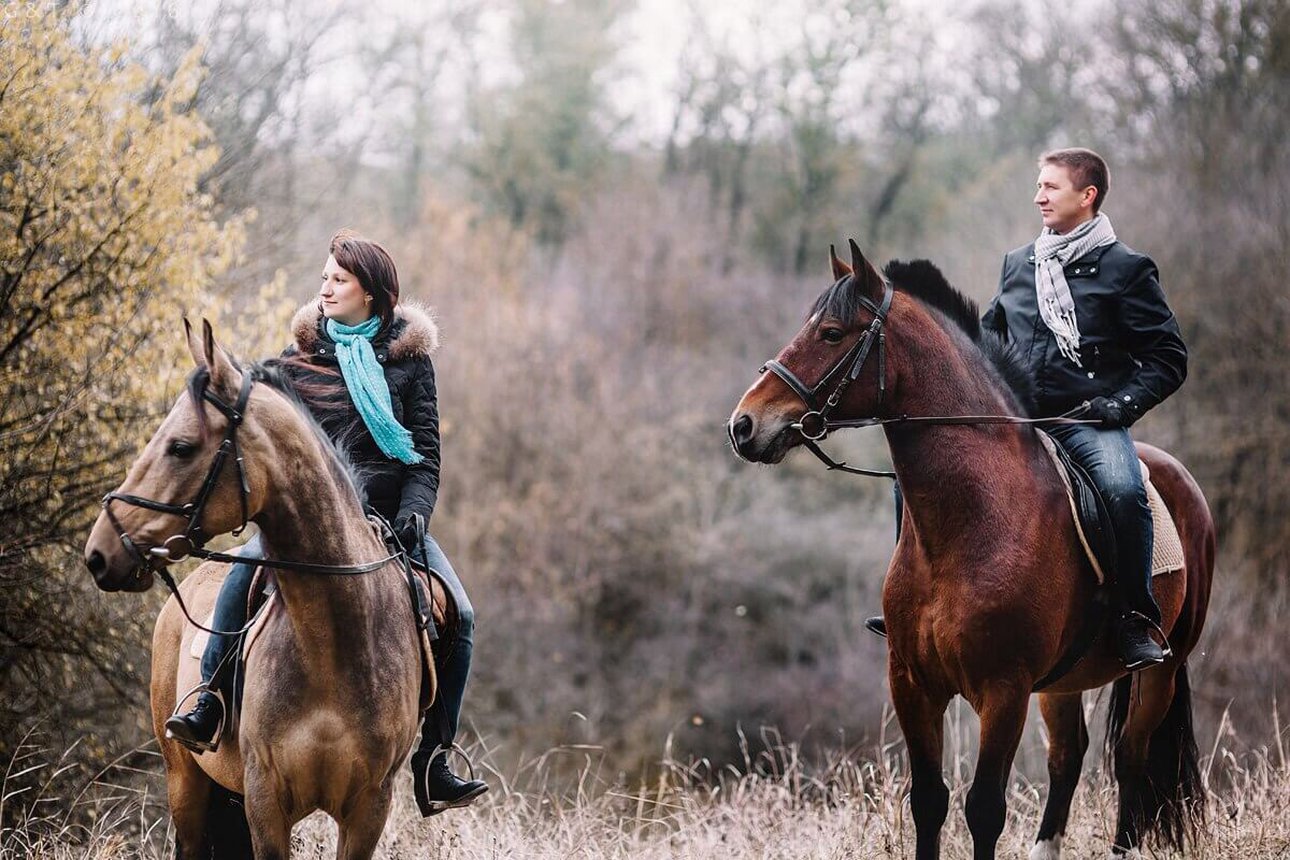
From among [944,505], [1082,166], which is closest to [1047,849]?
[944,505]

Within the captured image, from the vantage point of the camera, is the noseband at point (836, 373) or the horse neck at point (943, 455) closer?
the noseband at point (836, 373)

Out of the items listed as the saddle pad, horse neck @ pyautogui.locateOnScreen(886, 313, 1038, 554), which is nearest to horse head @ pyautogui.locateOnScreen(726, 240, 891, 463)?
horse neck @ pyautogui.locateOnScreen(886, 313, 1038, 554)

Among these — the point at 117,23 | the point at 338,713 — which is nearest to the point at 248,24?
the point at 117,23

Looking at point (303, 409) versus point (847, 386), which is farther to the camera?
point (847, 386)

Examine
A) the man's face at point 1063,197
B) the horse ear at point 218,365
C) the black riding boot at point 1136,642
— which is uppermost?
the man's face at point 1063,197

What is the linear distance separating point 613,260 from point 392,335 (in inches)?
996

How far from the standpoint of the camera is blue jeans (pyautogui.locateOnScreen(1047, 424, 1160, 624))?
5.51 metres

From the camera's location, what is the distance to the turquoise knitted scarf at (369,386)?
492 cm

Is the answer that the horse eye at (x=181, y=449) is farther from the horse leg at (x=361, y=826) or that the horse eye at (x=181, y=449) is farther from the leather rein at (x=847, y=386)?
the leather rein at (x=847, y=386)

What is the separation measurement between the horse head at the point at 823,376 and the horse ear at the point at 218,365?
1.89 m

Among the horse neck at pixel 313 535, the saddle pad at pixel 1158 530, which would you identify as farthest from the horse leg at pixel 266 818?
the saddle pad at pixel 1158 530

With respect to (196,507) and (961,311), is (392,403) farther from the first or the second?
(961,311)

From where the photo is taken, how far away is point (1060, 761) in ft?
21.4

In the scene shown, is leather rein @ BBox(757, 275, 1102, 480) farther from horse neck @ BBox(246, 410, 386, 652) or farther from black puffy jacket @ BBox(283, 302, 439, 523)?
horse neck @ BBox(246, 410, 386, 652)
